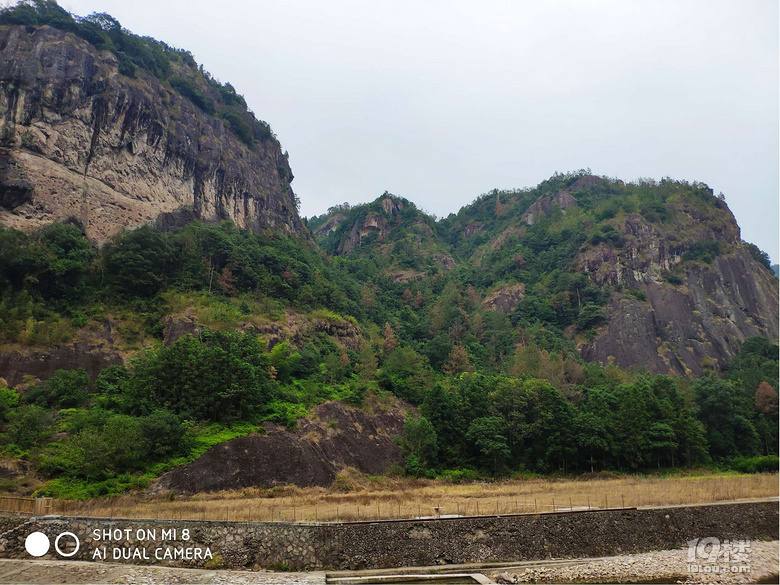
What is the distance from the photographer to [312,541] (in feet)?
59.4

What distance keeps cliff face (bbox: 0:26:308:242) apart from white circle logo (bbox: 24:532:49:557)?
37639mm

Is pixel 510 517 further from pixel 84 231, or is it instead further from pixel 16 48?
pixel 16 48

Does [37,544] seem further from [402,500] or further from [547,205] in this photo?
[547,205]

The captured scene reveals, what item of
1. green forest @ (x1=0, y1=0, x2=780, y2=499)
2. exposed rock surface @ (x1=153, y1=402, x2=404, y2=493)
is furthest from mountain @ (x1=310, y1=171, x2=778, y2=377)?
exposed rock surface @ (x1=153, y1=402, x2=404, y2=493)

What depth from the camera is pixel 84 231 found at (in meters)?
50.4

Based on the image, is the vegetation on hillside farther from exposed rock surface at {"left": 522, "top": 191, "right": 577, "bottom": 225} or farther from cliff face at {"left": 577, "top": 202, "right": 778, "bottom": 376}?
cliff face at {"left": 577, "top": 202, "right": 778, "bottom": 376}

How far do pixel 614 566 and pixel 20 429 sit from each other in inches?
1157

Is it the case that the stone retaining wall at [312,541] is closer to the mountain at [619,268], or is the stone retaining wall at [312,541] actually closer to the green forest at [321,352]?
the green forest at [321,352]

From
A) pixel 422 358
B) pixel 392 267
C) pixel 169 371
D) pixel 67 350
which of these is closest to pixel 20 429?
pixel 169 371

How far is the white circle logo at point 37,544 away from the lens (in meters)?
17.6

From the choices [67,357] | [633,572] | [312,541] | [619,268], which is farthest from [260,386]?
[619,268]

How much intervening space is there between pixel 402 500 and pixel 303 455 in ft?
36.2

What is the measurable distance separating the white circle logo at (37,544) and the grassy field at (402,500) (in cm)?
231

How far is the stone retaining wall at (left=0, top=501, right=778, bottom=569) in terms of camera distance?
17.7 metres
